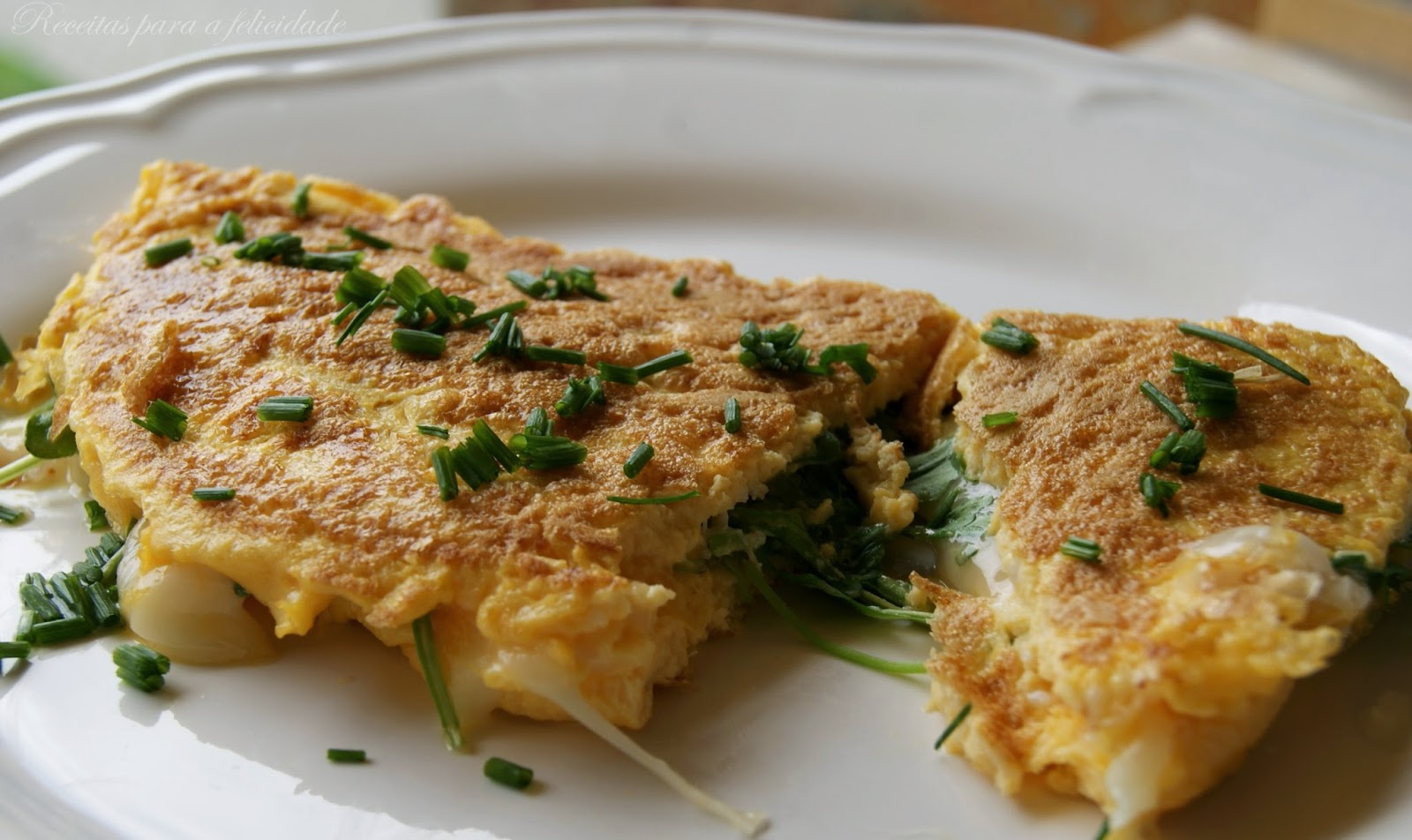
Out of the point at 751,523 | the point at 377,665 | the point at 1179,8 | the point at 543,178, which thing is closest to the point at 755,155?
the point at 543,178

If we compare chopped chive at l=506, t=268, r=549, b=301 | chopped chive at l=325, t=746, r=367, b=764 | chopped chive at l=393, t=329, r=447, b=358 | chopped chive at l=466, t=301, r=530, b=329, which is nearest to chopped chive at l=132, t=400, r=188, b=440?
chopped chive at l=393, t=329, r=447, b=358

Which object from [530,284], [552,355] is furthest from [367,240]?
[552,355]

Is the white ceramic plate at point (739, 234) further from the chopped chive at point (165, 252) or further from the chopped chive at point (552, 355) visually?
the chopped chive at point (552, 355)

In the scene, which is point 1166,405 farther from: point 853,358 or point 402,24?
point 402,24

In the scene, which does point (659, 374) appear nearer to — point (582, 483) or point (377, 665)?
point (582, 483)

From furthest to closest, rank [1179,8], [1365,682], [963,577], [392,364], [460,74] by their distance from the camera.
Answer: [1179,8], [460,74], [392,364], [963,577], [1365,682]

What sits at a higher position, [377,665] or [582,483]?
[582,483]

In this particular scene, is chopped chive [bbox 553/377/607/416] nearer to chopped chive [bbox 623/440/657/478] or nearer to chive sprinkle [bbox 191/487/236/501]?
chopped chive [bbox 623/440/657/478]
